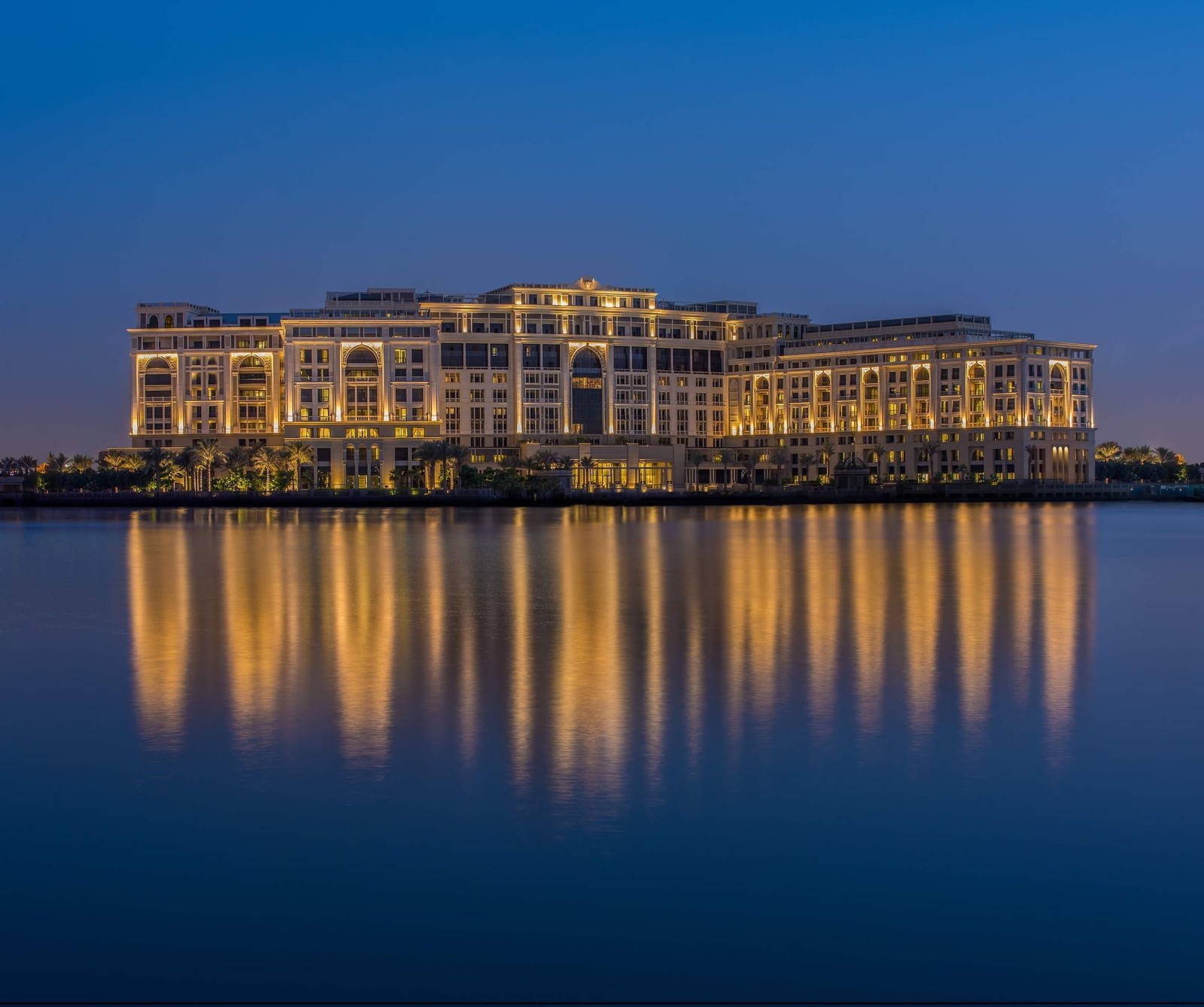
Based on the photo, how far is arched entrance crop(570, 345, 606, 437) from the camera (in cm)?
16925

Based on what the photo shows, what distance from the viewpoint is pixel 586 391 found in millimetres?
170000

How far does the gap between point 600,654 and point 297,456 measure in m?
130

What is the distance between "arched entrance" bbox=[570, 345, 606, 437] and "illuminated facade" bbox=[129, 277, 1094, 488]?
0.81 feet

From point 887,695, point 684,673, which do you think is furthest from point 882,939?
point 684,673

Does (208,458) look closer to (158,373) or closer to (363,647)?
(158,373)

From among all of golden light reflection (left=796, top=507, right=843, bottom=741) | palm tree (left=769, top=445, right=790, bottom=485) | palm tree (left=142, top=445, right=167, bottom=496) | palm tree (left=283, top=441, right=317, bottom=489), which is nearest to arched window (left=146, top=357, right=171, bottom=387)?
palm tree (left=142, top=445, right=167, bottom=496)

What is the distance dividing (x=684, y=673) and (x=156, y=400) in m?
156

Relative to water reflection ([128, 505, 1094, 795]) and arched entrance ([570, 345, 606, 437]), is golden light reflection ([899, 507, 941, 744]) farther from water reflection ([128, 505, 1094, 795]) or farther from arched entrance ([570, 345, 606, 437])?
arched entrance ([570, 345, 606, 437])

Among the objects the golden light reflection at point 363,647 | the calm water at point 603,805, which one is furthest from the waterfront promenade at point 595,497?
the calm water at point 603,805

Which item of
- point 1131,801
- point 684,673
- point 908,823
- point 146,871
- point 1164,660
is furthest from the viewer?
point 1164,660

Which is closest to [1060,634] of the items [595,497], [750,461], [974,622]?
[974,622]

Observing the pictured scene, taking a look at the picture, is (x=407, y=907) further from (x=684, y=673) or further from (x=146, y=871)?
(x=684, y=673)

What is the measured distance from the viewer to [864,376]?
177875 millimetres

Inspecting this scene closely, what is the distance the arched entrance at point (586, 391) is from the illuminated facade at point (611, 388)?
25 centimetres
